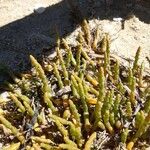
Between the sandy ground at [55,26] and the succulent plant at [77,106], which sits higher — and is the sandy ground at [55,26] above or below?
above

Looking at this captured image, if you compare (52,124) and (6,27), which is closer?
(52,124)

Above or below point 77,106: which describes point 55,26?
above

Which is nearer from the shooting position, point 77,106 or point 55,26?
point 77,106

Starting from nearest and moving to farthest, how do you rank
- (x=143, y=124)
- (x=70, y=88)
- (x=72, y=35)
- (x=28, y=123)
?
1. (x=143, y=124)
2. (x=28, y=123)
3. (x=70, y=88)
4. (x=72, y=35)

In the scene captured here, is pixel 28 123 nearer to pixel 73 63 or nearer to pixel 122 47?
pixel 73 63

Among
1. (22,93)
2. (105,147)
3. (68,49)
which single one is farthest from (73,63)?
(105,147)

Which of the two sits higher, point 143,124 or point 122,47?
Result: point 122,47
